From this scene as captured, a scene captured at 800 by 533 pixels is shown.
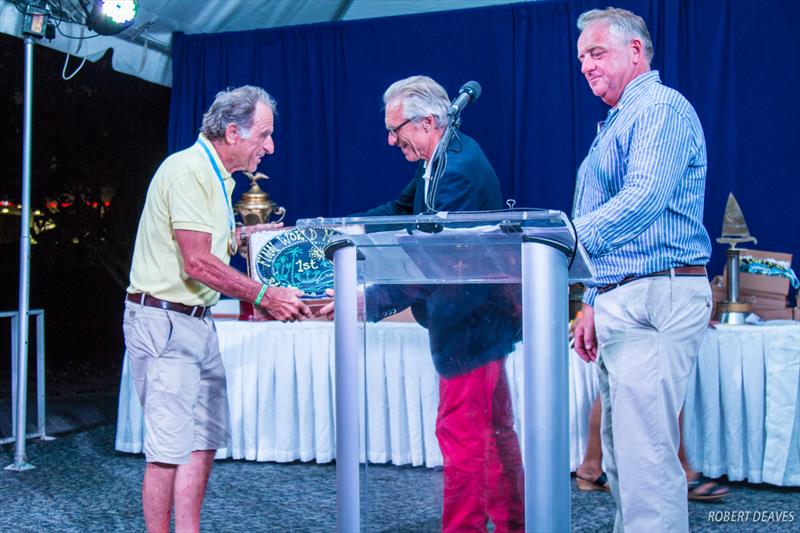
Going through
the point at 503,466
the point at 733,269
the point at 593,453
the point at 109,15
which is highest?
the point at 109,15

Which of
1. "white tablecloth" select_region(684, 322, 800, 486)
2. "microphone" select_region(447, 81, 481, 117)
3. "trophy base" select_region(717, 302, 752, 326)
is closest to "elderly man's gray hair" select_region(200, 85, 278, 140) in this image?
"microphone" select_region(447, 81, 481, 117)

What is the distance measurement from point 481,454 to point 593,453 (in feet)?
7.07

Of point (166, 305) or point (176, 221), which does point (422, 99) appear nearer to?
point (176, 221)

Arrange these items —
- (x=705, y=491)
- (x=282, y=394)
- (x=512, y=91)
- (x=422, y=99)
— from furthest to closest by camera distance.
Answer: (x=512, y=91)
(x=282, y=394)
(x=705, y=491)
(x=422, y=99)

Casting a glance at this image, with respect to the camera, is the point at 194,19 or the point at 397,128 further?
the point at 194,19

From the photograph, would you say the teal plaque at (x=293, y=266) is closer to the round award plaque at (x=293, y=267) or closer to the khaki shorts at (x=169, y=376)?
the round award plaque at (x=293, y=267)

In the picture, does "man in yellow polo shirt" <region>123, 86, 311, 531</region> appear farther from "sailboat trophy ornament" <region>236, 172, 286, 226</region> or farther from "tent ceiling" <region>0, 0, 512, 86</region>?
"tent ceiling" <region>0, 0, 512, 86</region>

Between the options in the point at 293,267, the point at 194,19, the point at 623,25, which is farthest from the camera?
the point at 194,19

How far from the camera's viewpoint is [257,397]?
3.94m

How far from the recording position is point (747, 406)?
351 centimetres

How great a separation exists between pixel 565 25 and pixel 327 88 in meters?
1.50

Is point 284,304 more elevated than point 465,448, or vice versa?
point 284,304

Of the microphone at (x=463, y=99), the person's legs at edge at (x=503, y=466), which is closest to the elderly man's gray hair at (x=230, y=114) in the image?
the microphone at (x=463, y=99)

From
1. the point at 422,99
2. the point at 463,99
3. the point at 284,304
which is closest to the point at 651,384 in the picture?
Answer: the point at 463,99
